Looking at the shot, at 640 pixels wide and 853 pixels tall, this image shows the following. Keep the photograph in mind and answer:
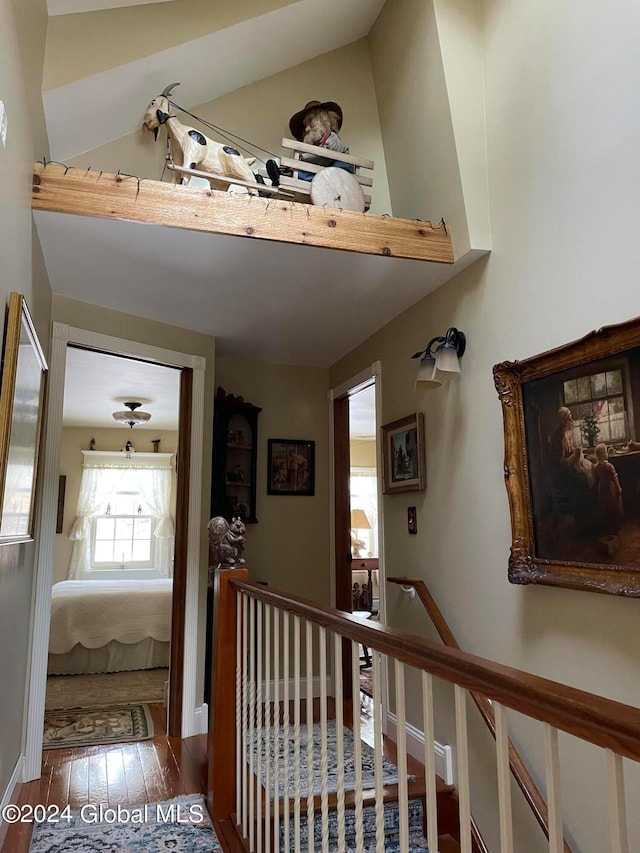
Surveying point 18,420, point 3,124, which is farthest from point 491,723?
point 3,124

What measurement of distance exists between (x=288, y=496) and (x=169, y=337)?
150 cm

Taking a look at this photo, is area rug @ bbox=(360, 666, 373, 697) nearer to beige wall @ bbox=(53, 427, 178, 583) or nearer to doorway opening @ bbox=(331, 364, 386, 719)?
doorway opening @ bbox=(331, 364, 386, 719)

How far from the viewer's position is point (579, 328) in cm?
215

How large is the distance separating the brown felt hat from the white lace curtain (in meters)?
5.51

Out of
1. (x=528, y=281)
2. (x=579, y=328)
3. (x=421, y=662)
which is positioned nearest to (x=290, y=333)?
(x=528, y=281)

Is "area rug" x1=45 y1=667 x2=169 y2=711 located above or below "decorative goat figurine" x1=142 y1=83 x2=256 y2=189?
below

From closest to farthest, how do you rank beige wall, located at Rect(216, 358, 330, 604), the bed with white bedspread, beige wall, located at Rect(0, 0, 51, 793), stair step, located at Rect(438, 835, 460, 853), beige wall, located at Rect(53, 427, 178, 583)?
beige wall, located at Rect(0, 0, 51, 793) → stair step, located at Rect(438, 835, 460, 853) → beige wall, located at Rect(216, 358, 330, 604) → the bed with white bedspread → beige wall, located at Rect(53, 427, 178, 583)

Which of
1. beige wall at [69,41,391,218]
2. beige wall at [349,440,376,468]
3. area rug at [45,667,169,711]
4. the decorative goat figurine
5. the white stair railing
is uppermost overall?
beige wall at [69,41,391,218]

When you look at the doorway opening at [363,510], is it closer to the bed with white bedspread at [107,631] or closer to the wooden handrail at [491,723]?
the bed with white bedspread at [107,631]

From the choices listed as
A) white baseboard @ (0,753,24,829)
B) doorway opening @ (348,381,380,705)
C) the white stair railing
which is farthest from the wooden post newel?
doorway opening @ (348,381,380,705)

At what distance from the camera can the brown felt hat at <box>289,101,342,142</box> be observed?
3031mm

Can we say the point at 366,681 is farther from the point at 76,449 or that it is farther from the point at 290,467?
the point at 76,449

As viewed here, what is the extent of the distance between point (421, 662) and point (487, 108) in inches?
97.9

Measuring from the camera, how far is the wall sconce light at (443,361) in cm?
273
